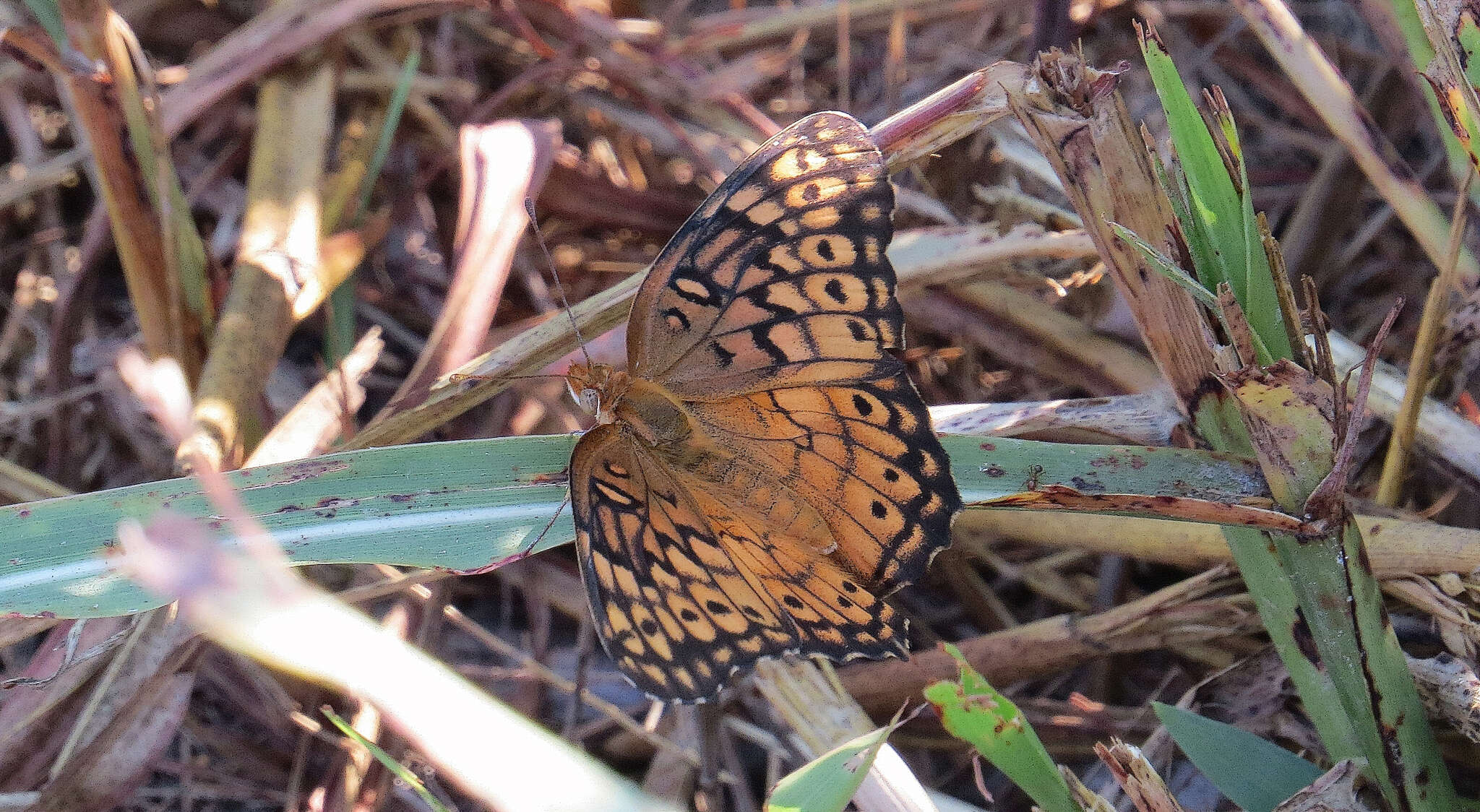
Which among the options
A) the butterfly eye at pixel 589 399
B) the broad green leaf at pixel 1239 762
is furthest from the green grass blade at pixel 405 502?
the broad green leaf at pixel 1239 762

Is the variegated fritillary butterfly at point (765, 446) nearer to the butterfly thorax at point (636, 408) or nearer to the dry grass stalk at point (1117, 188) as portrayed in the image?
the butterfly thorax at point (636, 408)

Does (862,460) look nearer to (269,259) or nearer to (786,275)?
(786,275)

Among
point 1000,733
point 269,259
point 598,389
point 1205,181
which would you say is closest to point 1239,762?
point 1000,733

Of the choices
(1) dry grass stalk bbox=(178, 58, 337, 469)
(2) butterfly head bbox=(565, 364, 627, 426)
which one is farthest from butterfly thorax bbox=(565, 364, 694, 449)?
(1) dry grass stalk bbox=(178, 58, 337, 469)

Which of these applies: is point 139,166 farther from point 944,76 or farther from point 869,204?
point 944,76

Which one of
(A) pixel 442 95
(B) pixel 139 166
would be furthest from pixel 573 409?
(A) pixel 442 95

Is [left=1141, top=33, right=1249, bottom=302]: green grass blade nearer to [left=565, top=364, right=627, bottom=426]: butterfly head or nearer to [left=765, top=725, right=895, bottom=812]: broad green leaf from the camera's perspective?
[left=765, top=725, right=895, bottom=812]: broad green leaf
